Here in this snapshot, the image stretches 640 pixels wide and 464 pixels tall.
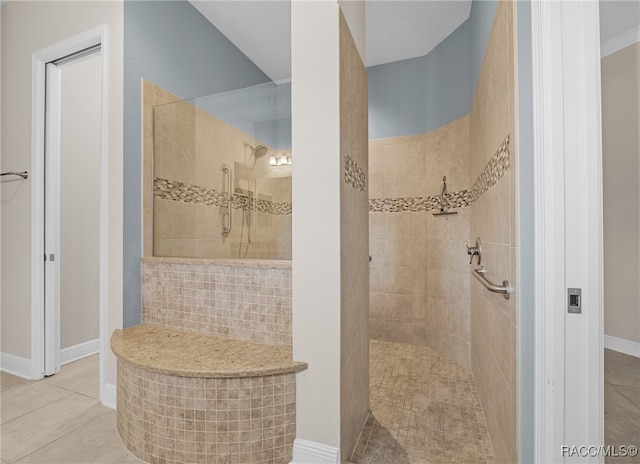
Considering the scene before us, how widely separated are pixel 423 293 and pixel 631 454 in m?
2.20

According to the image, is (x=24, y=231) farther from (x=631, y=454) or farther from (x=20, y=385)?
(x=631, y=454)

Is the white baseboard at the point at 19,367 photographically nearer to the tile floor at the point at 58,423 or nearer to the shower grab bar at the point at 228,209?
the tile floor at the point at 58,423

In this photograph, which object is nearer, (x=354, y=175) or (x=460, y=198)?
(x=354, y=175)

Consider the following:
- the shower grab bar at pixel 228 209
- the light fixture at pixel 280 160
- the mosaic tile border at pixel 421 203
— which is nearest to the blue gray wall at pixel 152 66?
the shower grab bar at pixel 228 209

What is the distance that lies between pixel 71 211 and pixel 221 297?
77.8 inches

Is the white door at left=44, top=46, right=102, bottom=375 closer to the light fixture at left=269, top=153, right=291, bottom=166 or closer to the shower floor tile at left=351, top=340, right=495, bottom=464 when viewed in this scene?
the light fixture at left=269, top=153, right=291, bottom=166

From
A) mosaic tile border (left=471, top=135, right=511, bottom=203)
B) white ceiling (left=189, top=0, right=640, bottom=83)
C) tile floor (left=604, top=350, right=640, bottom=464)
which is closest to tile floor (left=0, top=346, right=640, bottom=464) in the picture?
tile floor (left=604, top=350, right=640, bottom=464)

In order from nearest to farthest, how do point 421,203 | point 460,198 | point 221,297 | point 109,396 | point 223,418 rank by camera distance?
point 223,418
point 221,297
point 109,396
point 460,198
point 421,203

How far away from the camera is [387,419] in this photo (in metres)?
1.87

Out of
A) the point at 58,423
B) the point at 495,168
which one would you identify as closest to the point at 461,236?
the point at 495,168

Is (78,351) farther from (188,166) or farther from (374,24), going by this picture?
(374,24)

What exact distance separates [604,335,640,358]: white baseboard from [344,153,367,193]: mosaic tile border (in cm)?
107

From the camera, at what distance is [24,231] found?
2.43 meters

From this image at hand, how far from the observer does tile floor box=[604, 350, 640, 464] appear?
901 mm
